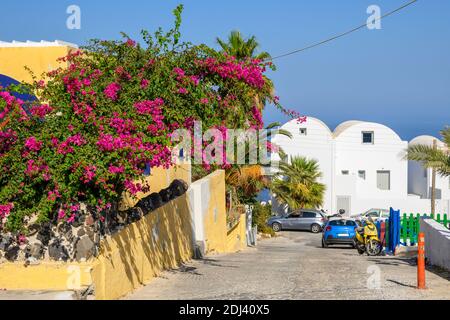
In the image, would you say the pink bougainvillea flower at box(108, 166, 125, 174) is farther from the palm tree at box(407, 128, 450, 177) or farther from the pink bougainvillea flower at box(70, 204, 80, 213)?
the palm tree at box(407, 128, 450, 177)

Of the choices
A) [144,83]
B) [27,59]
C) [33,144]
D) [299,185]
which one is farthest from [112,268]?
[299,185]

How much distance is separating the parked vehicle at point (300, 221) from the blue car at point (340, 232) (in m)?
16.5

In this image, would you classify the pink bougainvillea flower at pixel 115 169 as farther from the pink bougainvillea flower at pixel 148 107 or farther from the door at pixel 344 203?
the door at pixel 344 203

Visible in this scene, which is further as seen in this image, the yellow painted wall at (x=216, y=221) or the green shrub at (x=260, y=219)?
the green shrub at (x=260, y=219)

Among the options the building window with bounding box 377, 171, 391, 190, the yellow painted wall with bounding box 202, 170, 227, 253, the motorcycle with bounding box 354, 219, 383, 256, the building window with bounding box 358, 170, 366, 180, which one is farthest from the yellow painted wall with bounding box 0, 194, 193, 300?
the building window with bounding box 377, 171, 391, 190

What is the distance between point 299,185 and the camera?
54.7 meters

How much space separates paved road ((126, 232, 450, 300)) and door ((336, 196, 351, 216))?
39.0 m

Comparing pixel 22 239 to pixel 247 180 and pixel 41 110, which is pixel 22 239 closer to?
pixel 41 110

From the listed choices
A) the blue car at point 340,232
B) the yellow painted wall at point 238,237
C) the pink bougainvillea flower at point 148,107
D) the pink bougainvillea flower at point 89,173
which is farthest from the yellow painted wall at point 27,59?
the blue car at point 340,232

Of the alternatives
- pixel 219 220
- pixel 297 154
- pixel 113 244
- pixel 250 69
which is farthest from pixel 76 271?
pixel 297 154

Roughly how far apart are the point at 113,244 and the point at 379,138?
5007 centimetres

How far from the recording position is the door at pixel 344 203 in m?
57.6

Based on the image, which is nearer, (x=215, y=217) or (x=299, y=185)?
(x=215, y=217)

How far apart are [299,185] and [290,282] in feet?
133
